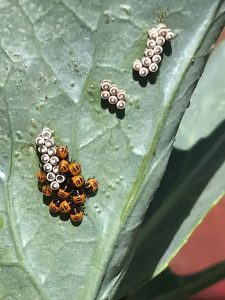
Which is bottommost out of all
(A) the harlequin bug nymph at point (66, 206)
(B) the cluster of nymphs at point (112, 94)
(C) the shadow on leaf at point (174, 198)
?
(C) the shadow on leaf at point (174, 198)

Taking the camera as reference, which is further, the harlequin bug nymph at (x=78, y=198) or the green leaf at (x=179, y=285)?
the green leaf at (x=179, y=285)

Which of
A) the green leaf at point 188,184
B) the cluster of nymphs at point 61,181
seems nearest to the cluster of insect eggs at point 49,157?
the cluster of nymphs at point 61,181

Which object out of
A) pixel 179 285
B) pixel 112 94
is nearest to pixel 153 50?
pixel 112 94

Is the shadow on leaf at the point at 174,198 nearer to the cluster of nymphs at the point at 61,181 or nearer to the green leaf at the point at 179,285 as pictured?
the green leaf at the point at 179,285

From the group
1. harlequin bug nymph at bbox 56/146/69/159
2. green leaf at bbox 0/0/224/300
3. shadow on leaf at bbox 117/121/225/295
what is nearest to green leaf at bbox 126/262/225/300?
shadow on leaf at bbox 117/121/225/295

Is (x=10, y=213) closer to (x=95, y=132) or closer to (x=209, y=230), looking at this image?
(x=95, y=132)

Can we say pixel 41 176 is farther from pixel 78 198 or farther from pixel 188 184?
pixel 188 184

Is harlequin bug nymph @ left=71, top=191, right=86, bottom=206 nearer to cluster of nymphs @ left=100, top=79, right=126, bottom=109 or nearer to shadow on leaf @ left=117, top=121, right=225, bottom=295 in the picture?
cluster of nymphs @ left=100, top=79, right=126, bottom=109
